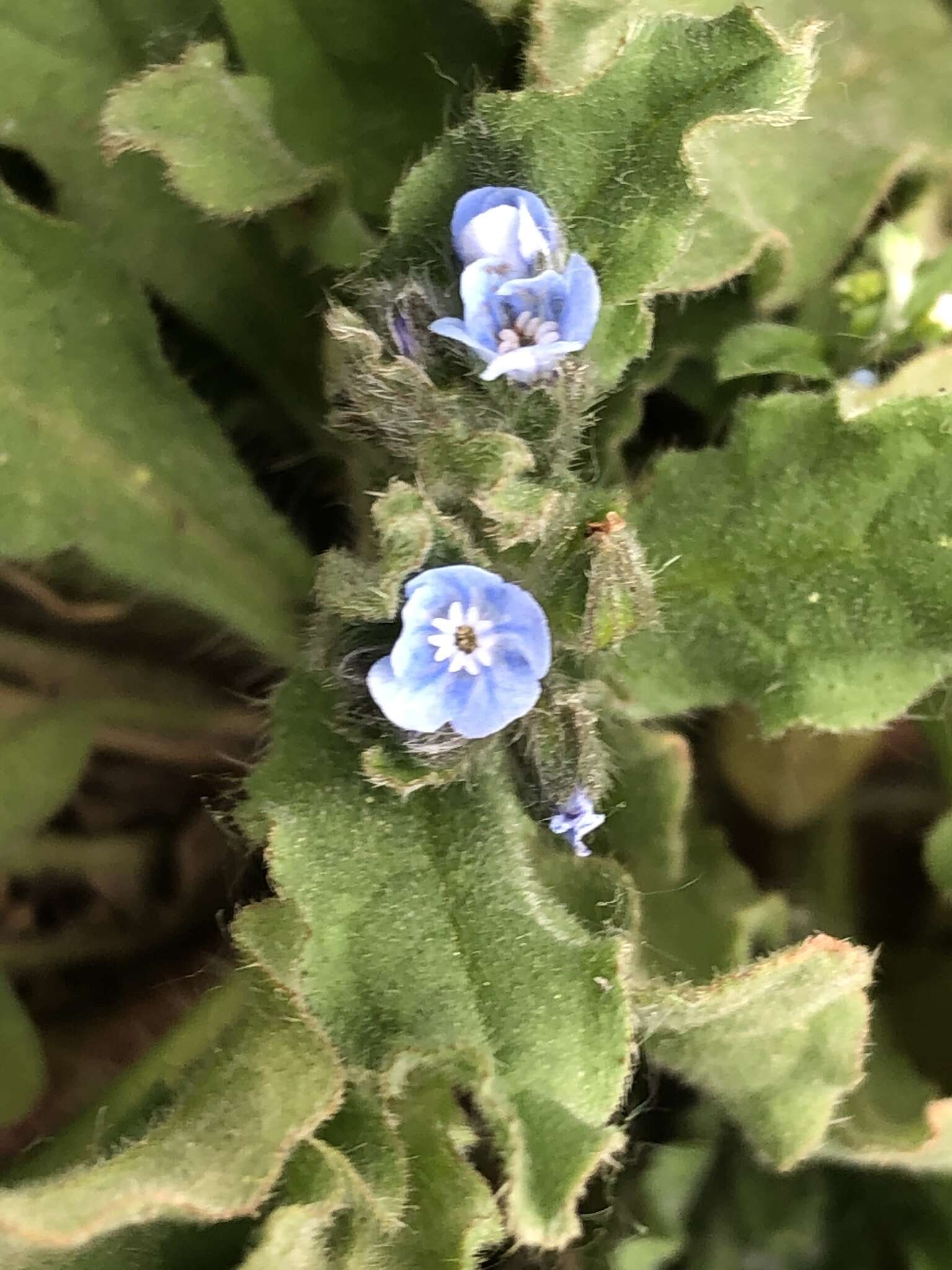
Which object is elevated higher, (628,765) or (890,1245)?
(628,765)

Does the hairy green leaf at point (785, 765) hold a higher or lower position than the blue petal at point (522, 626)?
lower

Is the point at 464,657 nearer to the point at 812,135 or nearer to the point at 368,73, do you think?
the point at 368,73

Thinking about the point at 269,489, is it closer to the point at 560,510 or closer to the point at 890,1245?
the point at 560,510

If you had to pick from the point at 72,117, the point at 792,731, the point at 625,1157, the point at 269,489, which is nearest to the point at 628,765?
the point at 792,731

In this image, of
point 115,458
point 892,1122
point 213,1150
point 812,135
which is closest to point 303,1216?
point 213,1150

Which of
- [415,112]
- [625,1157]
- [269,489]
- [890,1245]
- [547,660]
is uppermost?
[415,112]

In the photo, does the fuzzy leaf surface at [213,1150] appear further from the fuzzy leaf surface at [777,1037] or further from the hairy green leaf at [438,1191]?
the fuzzy leaf surface at [777,1037]

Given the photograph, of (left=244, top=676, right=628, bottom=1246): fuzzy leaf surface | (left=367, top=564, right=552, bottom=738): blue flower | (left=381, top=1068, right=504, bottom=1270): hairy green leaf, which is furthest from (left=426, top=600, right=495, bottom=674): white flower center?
(left=381, top=1068, right=504, bottom=1270): hairy green leaf

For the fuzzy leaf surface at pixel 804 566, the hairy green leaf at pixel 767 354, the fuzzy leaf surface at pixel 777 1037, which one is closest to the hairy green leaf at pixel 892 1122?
the fuzzy leaf surface at pixel 777 1037
